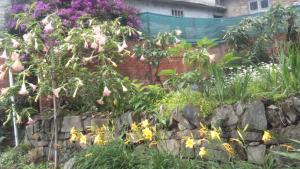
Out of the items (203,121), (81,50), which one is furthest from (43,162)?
(203,121)

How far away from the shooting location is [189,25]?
12.6 metres

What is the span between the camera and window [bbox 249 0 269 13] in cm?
1942

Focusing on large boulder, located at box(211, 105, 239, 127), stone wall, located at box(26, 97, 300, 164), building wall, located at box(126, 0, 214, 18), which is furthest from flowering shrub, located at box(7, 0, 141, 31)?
large boulder, located at box(211, 105, 239, 127)

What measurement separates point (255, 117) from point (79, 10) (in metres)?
5.82

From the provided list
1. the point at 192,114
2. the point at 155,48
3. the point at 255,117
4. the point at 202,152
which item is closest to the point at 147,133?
the point at 192,114

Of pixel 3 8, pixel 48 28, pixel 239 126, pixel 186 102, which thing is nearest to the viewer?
pixel 239 126

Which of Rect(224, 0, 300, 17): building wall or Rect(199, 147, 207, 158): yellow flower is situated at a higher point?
Rect(224, 0, 300, 17): building wall

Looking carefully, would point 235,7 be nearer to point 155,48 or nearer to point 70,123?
point 155,48

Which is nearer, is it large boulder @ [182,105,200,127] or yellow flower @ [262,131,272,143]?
yellow flower @ [262,131,272,143]

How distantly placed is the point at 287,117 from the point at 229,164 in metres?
0.87

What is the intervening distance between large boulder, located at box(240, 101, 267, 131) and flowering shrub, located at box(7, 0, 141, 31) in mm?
4683

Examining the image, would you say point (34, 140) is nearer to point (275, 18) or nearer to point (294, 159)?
point (294, 159)

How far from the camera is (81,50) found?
7.40m

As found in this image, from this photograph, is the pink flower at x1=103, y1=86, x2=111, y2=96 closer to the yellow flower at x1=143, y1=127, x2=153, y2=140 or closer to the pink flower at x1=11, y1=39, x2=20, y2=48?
the yellow flower at x1=143, y1=127, x2=153, y2=140
